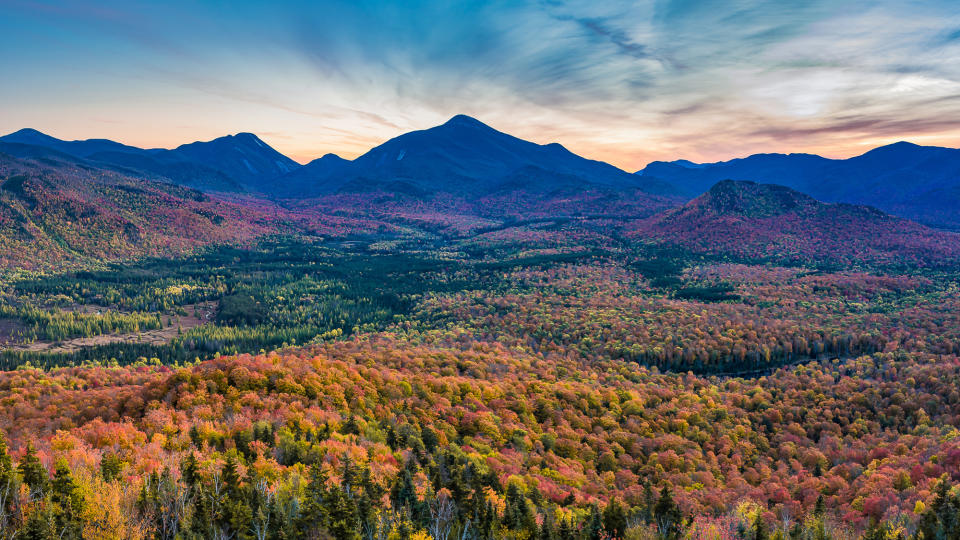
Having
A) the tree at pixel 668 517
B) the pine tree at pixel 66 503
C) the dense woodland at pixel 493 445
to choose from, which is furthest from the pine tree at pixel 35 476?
the tree at pixel 668 517

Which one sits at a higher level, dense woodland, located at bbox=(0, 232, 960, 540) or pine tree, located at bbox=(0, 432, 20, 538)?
pine tree, located at bbox=(0, 432, 20, 538)

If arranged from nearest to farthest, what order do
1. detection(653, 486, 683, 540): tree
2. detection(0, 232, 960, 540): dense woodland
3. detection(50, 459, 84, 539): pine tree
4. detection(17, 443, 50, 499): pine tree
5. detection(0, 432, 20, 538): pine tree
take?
detection(0, 432, 20, 538): pine tree → detection(50, 459, 84, 539): pine tree → detection(17, 443, 50, 499): pine tree → detection(0, 232, 960, 540): dense woodland → detection(653, 486, 683, 540): tree

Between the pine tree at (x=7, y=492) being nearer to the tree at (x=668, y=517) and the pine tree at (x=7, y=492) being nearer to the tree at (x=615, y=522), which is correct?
the tree at (x=615, y=522)

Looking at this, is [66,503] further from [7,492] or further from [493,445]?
[493,445]

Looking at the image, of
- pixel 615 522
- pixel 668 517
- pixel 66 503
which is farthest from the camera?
pixel 668 517

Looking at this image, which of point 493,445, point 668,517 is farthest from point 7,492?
point 668,517

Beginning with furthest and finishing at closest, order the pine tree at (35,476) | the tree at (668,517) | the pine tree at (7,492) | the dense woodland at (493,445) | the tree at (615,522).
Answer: the tree at (668,517) → the tree at (615,522) → the dense woodland at (493,445) → the pine tree at (35,476) → the pine tree at (7,492)

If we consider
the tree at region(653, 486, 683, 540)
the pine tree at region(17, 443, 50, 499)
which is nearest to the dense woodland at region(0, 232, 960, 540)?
the pine tree at region(17, 443, 50, 499)

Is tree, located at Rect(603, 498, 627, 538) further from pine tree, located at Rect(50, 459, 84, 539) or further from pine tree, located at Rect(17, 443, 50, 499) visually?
pine tree, located at Rect(17, 443, 50, 499)

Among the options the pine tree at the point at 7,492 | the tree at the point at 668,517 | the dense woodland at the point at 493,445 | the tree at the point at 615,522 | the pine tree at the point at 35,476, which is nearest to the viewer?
the pine tree at the point at 7,492

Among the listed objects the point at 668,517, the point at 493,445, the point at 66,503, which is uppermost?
the point at 66,503

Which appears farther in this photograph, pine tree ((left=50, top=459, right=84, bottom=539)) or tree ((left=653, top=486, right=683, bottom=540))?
tree ((left=653, top=486, right=683, bottom=540))

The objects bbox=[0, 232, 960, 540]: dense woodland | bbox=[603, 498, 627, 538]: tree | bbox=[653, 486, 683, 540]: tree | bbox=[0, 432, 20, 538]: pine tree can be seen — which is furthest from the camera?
bbox=[653, 486, 683, 540]: tree
